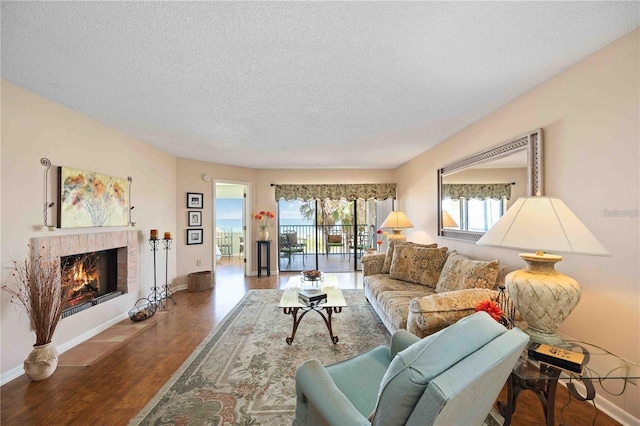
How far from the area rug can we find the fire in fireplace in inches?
54.7

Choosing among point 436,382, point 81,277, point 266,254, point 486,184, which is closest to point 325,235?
point 266,254

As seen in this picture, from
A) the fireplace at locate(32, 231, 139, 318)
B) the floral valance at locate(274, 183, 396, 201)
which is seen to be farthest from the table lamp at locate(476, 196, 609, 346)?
the floral valance at locate(274, 183, 396, 201)

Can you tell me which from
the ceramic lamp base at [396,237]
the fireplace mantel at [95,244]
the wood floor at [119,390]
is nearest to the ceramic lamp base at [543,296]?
the wood floor at [119,390]

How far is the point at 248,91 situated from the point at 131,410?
2.52 meters

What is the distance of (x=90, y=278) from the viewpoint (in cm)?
307

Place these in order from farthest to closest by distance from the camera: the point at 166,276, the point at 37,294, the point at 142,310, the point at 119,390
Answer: the point at 166,276, the point at 142,310, the point at 37,294, the point at 119,390

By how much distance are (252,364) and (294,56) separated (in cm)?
248

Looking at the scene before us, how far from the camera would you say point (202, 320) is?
10.9 ft

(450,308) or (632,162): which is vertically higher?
(632,162)

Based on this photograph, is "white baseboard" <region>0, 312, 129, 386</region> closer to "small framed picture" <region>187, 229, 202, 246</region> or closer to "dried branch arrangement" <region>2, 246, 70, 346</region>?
"dried branch arrangement" <region>2, 246, 70, 346</region>

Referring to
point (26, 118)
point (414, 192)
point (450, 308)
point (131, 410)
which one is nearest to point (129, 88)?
point (26, 118)

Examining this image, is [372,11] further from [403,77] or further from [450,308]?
[450,308]

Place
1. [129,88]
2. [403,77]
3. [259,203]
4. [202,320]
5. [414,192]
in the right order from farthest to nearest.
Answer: [259,203] < [414,192] < [202,320] < [129,88] < [403,77]

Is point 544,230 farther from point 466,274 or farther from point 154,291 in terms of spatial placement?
point 154,291
